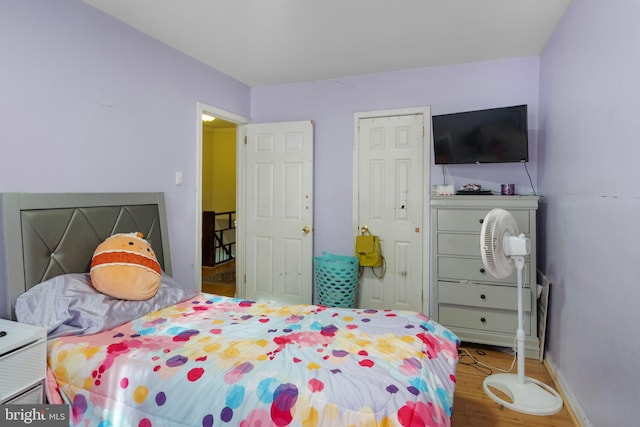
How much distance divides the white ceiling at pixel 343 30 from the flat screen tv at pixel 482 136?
0.56 meters

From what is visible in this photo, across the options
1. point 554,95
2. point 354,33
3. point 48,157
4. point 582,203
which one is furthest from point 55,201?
point 554,95

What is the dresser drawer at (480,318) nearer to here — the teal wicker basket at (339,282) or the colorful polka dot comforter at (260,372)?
the teal wicker basket at (339,282)

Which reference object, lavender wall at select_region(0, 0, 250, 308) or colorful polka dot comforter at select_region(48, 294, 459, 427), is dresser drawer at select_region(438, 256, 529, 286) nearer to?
colorful polka dot comforter at select_region(48, 294, 459, 427)

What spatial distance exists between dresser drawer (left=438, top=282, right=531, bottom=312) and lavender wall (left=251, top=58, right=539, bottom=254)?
0.92 metres

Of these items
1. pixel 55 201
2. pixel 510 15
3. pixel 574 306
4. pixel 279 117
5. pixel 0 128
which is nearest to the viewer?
pixel 0 128

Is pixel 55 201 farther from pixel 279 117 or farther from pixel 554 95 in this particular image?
pixel 554 95

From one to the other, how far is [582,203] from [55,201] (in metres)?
3.04

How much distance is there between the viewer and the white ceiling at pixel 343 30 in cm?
A: 228

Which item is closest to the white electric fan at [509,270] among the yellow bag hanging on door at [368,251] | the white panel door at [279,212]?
the yellow bag hanging on door at [368,251]

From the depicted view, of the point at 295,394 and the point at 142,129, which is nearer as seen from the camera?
the point at 295,394

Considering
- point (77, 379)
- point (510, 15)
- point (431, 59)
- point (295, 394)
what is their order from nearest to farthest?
point (295, 394) → point (77, 379) → point (510, 15) → point (431, 59)

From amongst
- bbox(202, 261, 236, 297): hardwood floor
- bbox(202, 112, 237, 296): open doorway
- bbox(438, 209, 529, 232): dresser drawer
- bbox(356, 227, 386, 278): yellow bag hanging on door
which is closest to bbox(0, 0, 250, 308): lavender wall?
bbox(202, 261, 236, 297): hardwood floor

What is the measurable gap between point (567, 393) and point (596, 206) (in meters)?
1.23

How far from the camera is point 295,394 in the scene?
1272 mm
